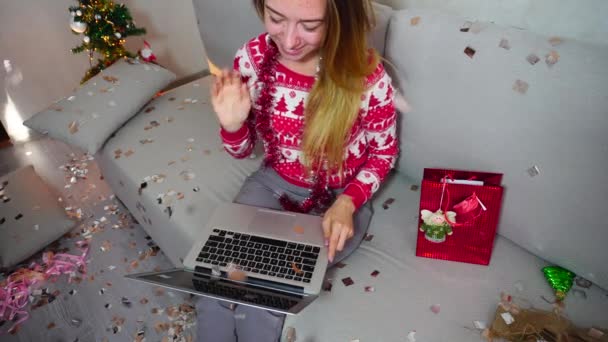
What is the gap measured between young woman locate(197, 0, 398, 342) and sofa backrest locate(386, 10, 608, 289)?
0.50ft

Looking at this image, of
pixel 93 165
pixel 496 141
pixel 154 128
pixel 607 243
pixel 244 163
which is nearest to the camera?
pixel 607 243

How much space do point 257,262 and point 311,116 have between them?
43cm

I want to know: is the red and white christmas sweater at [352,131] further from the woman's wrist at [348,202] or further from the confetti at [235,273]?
the confetti at [235,273]

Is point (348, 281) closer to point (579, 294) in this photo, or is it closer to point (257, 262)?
point (257, 262)

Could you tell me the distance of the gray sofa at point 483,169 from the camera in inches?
38.4

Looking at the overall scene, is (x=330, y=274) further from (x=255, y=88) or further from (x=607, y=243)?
(x=607, y=243)

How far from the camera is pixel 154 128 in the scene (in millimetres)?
1818

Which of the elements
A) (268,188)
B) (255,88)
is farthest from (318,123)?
(268,188)

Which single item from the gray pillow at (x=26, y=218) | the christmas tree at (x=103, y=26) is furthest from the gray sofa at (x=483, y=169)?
the christmas tree at (x=103, y=26)

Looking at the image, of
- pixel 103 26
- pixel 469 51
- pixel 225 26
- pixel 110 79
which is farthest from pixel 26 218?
pixel 469 51

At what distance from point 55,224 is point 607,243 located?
6.92 ft

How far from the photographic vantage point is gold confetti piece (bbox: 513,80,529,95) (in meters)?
1.01

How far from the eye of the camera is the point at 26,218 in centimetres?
184

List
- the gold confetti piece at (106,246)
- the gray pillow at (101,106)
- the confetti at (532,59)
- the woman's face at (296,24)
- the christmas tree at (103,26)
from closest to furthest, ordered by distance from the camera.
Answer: the woman's face at (296,24)
the confetti at (532,59)
the gray pillow at (101,106)
the gold confetti piece at (106,246)
the christmas tree at (103,26)
